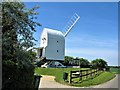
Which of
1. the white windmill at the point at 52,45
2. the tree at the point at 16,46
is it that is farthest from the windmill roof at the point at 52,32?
the tree at the point at 16,46

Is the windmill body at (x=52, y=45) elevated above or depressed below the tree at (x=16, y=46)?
above

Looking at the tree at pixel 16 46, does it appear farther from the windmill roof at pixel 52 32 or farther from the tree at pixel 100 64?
the tree at pixel 100 64

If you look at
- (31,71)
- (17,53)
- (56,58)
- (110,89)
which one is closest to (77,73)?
(110,89)

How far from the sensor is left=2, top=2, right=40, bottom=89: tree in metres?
10.1

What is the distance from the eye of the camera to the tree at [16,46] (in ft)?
33.1

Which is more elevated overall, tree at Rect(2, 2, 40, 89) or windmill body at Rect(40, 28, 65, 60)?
windmill body at Rect(40, 28, 65, 60)

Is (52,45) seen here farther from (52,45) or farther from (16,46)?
(16,46)

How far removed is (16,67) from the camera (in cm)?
1028

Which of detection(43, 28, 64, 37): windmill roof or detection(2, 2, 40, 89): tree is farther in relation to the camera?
detection(43, 28, 64, 37): windmill roof

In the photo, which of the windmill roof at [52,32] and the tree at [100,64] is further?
the tree at [100,64]

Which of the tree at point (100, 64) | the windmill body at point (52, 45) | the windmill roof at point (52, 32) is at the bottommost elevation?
the tree at point (100, 64)

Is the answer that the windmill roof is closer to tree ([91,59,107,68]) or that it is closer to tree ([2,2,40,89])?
tree ([91,59,107,68])

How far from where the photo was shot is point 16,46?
10352mm

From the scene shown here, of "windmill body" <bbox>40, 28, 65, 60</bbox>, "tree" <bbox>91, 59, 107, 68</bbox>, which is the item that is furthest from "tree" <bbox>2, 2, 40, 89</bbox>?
"tree" <bbox>91, 59, 107, 68</bbox>
